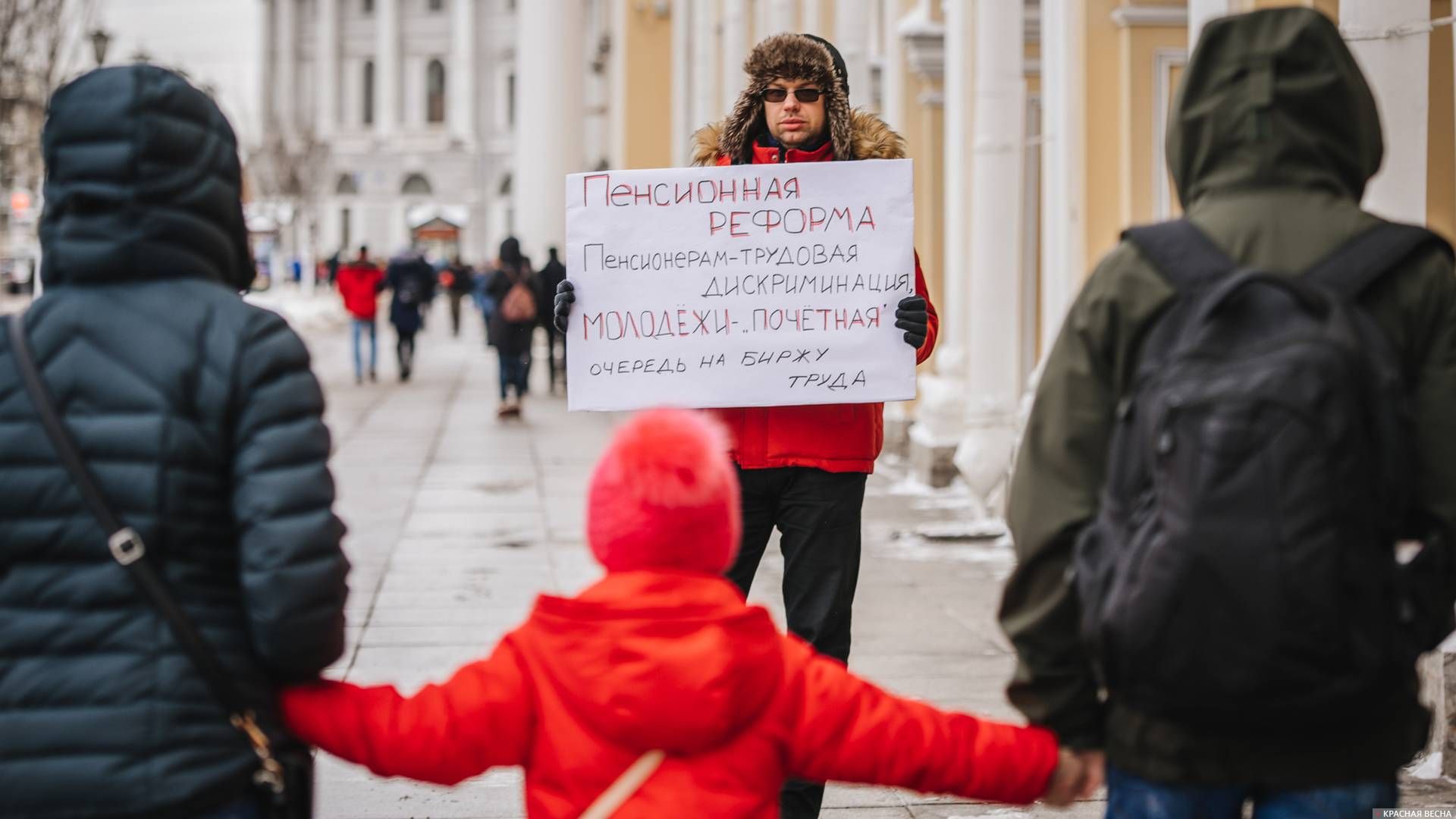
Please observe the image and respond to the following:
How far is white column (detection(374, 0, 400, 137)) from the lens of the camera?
11106 centimetres

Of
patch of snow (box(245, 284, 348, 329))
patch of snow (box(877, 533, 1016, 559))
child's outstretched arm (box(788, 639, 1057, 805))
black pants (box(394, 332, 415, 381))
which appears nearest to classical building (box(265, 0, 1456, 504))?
patch of snow (box(877, 533, 1016, 559))

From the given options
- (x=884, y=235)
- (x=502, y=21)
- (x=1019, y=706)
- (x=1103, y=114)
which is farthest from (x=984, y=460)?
(x=502, y=21)

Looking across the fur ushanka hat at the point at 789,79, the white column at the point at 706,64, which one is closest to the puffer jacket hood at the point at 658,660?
the fur ushanka hat at the point at 789,79

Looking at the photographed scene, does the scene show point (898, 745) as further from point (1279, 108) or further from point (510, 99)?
point (510, 99)

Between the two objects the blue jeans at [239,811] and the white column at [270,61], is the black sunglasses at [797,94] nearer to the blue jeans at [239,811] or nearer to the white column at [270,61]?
the blue jeans at [239,811]

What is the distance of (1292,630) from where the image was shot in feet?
7.75

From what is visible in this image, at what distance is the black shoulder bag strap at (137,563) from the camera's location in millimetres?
2637

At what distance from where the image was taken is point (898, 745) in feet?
9.24

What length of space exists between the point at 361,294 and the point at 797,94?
1988 cm

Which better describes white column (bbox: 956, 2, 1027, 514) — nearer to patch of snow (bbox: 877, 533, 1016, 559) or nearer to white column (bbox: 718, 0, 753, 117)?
patch of snow (bbox: 877, 533, 1016, 559)

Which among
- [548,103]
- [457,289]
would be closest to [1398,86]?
[548,103]

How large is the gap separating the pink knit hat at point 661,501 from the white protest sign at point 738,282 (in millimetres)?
1771

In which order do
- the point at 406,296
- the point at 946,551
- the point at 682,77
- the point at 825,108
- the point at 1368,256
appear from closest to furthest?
the point at 1368,256
the point at 825,108
the point at 946,551
the point at 406,296
the point at 682,77

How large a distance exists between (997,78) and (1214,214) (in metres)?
8.84
